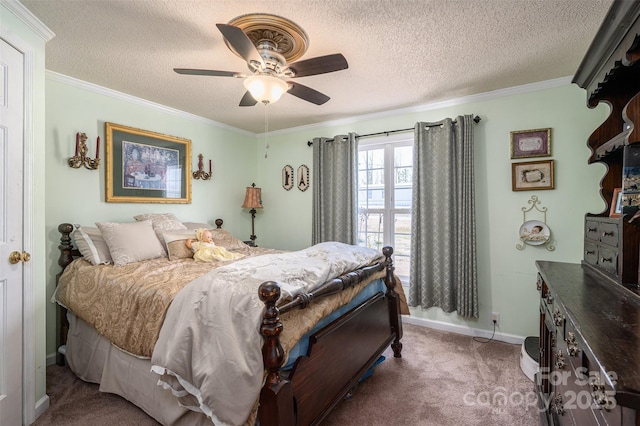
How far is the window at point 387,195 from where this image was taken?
356cm

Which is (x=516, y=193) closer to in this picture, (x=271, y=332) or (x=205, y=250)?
(x=271, y=332)

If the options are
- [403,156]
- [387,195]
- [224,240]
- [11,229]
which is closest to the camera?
[11,229]

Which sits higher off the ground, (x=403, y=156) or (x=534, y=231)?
(x=403, y=156)

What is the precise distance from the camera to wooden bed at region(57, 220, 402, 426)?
4.25 feet

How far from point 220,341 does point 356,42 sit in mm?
2042

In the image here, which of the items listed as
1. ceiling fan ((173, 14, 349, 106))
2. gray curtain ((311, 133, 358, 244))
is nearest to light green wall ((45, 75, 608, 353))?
gray curtain ((311, 133, 358, 244))

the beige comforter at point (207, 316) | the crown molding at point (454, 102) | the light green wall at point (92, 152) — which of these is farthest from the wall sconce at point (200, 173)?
the beige comforter at point (207, 316)

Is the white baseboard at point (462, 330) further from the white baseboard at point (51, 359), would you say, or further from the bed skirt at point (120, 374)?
the white baseboard at point (51, 359)

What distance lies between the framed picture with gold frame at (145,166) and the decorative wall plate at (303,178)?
142 centimetres

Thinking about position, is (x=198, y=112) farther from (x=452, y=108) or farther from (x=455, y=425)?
(x=455, y=425)

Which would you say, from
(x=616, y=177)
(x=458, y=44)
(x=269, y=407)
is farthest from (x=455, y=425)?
(x=458, y=44)

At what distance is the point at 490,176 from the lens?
3039 mm

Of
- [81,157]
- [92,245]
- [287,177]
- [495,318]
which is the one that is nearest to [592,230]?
[495,318]

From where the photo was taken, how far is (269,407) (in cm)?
129
